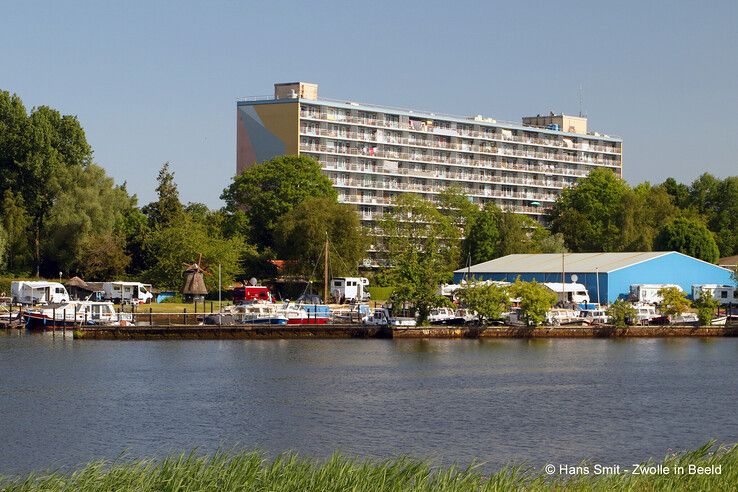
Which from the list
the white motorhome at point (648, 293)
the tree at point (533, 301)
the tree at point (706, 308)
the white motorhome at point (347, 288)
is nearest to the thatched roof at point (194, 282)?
the white motorhome at point (347, 288)

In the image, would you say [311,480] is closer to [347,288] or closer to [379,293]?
[347,288]

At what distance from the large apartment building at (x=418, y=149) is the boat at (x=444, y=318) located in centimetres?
5413

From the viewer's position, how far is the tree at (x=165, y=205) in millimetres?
110812

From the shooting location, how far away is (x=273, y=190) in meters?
120

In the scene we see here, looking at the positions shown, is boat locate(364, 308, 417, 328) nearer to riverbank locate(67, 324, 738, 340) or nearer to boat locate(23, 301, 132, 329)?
riverbank locate(67, 324, 738, 340)

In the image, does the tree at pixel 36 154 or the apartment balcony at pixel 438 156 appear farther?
the apartment balcony at pixel 438 156

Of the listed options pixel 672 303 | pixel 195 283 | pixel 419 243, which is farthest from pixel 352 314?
pixel 419 243

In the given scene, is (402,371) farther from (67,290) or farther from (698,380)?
(67,290)

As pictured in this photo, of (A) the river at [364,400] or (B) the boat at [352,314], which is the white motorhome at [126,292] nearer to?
(B) the boat at [352,314]

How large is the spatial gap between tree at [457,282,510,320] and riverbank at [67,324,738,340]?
4.07 feet

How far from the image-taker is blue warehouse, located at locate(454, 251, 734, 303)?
97.1 m

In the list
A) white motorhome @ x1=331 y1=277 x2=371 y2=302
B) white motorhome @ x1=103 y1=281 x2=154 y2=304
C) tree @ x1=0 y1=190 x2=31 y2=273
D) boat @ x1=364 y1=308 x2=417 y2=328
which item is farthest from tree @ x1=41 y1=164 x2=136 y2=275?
boat @ x1=364 y1=308 x2=417 y2=328

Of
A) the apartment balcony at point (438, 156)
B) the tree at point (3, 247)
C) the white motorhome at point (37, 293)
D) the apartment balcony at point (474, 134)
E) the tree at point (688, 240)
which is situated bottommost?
the white motorhome at point (37, 293)

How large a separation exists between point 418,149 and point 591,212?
23.7 metres
